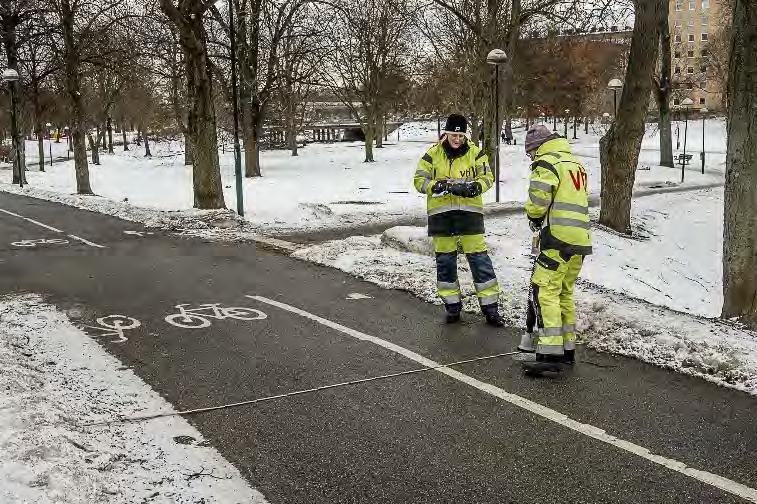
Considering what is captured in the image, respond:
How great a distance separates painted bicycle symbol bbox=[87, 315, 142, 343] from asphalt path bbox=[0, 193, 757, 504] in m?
0.07

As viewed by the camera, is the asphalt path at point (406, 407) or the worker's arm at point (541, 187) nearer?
the asphalt path at point (406, 407)

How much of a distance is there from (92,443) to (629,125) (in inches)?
559

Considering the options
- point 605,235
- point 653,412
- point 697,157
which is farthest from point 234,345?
point 697,157

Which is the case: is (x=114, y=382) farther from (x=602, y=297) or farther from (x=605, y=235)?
(x=605, y=235)

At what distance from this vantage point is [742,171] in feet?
27.3

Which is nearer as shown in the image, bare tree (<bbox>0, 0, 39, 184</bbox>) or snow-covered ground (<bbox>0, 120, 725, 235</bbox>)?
snow-covered ground (<bbox>0, 120, 725, 235</bbox>)

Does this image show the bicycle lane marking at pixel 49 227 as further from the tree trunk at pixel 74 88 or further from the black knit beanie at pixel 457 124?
the black knit beanie at pixel 457 124

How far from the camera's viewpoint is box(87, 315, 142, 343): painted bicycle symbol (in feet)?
24.9

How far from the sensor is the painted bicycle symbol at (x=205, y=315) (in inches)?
316

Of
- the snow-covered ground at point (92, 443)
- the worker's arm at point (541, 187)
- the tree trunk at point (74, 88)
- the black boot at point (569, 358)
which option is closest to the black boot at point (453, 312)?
the black boot at point (569, 358)

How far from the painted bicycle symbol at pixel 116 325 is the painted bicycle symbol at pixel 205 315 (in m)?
0.38

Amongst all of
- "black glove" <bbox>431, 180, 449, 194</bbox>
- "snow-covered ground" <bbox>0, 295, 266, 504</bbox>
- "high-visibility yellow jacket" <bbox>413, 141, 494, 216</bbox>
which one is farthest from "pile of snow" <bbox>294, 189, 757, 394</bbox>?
"snow-covered ground" <bbox>0, 295, 266, 504</bbox>

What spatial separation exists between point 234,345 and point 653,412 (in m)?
3.74

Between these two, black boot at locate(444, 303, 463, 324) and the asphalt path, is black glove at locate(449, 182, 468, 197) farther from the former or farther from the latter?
the asphalt path
